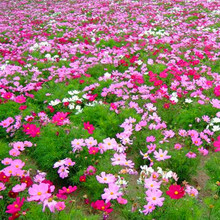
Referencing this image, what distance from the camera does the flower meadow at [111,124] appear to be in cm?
241

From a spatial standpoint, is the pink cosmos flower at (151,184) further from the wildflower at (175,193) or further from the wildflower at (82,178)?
the wildflower at (82,178)

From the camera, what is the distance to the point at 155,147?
127 inches

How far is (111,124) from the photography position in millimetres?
3855

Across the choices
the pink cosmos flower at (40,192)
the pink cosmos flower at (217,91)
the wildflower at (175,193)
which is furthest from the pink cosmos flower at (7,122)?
the pink cosmos flower at (217,91)

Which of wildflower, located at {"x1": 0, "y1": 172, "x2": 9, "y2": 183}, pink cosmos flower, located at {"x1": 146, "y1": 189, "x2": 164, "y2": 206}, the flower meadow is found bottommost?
the flower meadow

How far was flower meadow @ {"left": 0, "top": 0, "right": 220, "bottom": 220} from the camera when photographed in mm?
2414

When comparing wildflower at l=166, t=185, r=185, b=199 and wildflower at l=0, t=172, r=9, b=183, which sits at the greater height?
wildflower at l=0, t=172, r=9, b=183

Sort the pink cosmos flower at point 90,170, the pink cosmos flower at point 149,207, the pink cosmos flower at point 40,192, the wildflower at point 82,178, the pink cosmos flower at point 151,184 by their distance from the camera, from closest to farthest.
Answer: the pink cosmos flower at point 40,192
the pink cosmos flower at point 149,207
the pink cosmos flower at point 151,184
the wildflower at point 82,178
the pink cosmos flower at point 90,170

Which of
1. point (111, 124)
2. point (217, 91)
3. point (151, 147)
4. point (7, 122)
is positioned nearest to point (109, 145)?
point (151, 147)

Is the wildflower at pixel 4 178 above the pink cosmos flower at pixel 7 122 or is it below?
above

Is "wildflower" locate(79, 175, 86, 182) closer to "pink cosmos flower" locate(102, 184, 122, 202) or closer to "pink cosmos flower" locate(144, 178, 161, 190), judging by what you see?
"pink cosmos flower" locate(102, 184, 122, 202)

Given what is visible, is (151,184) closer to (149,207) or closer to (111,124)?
(149,207)

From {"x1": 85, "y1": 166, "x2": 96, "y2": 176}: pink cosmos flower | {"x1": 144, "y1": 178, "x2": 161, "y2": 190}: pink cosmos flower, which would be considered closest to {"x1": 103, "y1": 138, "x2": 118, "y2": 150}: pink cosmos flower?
{"x1": 85, "y1": 166, "x2": 96, "y2": 176}: pink cosmos flower

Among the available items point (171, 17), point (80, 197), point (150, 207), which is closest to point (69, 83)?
point (80, 197)
